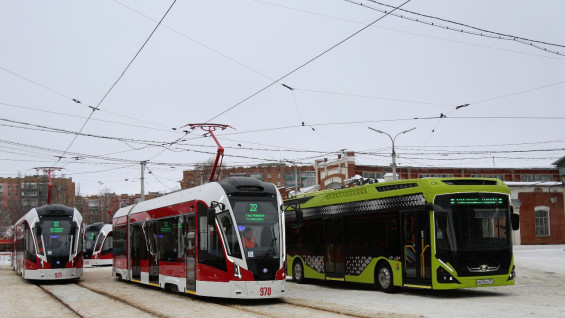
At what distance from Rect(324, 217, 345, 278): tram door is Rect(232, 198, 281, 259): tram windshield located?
5.09 m

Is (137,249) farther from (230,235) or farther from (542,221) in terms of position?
(542,221)

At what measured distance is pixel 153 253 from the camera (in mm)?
21672

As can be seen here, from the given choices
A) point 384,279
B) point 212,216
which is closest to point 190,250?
point 212,216

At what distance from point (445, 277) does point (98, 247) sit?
112ft

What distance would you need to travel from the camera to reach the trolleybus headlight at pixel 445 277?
653 inches

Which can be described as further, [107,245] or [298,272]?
[107,245]

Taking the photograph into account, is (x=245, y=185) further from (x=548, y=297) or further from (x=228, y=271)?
(x=548, y=297)

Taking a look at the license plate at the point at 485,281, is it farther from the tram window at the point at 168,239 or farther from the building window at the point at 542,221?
the building window at the point at 542,221

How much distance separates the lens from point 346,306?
1514cm

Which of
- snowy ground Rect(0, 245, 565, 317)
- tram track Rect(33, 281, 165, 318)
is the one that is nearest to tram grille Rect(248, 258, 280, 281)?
snowy ground Rect(0, 245, 565, 317)

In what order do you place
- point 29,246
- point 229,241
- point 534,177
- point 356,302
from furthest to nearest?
point 534,177, point 29,246, point 229,241, point 356,302

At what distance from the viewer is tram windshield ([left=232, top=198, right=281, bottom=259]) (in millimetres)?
16500

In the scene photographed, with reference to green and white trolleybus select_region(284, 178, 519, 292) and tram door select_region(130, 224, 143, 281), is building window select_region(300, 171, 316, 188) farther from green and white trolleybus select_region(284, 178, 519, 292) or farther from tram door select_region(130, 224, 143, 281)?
green and white trolleybus select_region(284, 178, 519, 292)

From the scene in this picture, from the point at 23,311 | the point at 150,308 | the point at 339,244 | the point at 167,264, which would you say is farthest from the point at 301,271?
the point at 23,311
